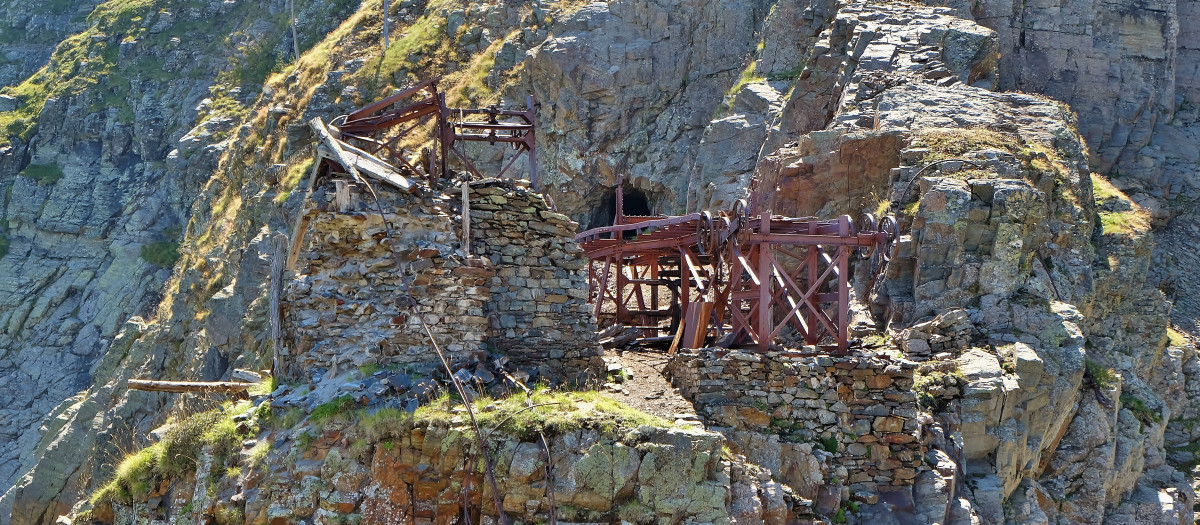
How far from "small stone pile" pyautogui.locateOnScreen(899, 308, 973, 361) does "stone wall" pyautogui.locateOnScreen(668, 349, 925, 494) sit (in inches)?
121

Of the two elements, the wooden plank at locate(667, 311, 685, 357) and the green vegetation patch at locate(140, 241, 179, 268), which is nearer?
the wooden plank at locate(667, 311, 685, 357)

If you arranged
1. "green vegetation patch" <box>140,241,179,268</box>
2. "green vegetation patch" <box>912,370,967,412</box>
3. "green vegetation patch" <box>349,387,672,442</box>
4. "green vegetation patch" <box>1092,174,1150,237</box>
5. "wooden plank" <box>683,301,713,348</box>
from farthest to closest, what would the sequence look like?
"green vegetation patch" <box>140,241,179,268</box>
"green vegetation patch" <box>1092,174,1150,237</box>
"wooden plank" <box>683,301,713,348</box>
"green vegetation patch" <box>912,370,967,412</box>
"green vegetation patch" <box>349,387,672,442</box>

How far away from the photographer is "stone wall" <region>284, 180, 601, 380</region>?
12.7 meters

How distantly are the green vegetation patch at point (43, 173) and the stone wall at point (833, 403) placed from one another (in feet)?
125

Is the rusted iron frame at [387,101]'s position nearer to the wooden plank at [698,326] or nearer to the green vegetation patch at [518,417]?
the green vegetation patch at [518,417]

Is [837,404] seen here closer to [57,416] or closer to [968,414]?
[968,414]

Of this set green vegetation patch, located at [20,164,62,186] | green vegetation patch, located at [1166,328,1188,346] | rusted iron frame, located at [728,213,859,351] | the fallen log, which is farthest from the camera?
green vegetation patch, located at [20,164,62,186]

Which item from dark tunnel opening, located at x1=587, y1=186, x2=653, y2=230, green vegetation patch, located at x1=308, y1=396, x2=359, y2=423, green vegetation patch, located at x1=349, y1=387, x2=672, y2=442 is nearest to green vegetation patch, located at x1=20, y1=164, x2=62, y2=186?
dark tunnel opening, located at x1=587, y1=186, x2=653, y2=230

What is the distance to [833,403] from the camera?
44.5 feet

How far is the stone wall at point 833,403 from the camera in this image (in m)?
13.5

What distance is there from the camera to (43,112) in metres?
46.9

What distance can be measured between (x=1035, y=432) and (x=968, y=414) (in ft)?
4.51

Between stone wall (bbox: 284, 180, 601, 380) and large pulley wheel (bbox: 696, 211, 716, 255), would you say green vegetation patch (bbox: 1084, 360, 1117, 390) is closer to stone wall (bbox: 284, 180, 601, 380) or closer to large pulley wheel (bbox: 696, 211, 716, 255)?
large pulley wheel (bbox: 696, 211, 716, 255)

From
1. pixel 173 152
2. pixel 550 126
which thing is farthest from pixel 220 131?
pixel 550 126
